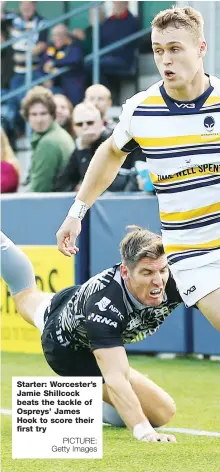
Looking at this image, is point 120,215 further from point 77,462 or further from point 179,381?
point 77,462

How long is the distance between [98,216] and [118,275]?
371 cm

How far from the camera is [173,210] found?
5234 millimetres

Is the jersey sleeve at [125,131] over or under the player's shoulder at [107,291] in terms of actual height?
over

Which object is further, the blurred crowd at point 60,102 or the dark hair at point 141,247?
the blurred crowd at point 60,102

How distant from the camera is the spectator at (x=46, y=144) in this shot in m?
10.6

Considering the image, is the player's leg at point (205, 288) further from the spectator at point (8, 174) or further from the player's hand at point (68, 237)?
the spectator at point (8, 174)

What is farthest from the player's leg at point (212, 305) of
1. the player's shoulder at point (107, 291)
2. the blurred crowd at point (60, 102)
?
the blurred crowd at point (60, 102)

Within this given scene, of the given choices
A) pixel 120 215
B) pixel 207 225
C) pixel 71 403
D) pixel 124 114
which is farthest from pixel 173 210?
pixel 120 215

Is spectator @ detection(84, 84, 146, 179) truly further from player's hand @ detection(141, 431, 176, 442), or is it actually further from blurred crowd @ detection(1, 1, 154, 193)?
player's hand @ detection(141, 431, 176, 442)

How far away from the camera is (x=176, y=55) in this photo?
5.00 m

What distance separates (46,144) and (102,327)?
5.18m

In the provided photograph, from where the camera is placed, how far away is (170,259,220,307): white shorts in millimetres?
5141

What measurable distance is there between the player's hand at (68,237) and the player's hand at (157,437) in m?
0.96

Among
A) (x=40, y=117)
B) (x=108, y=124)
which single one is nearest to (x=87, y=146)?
(x=108, y=124)
